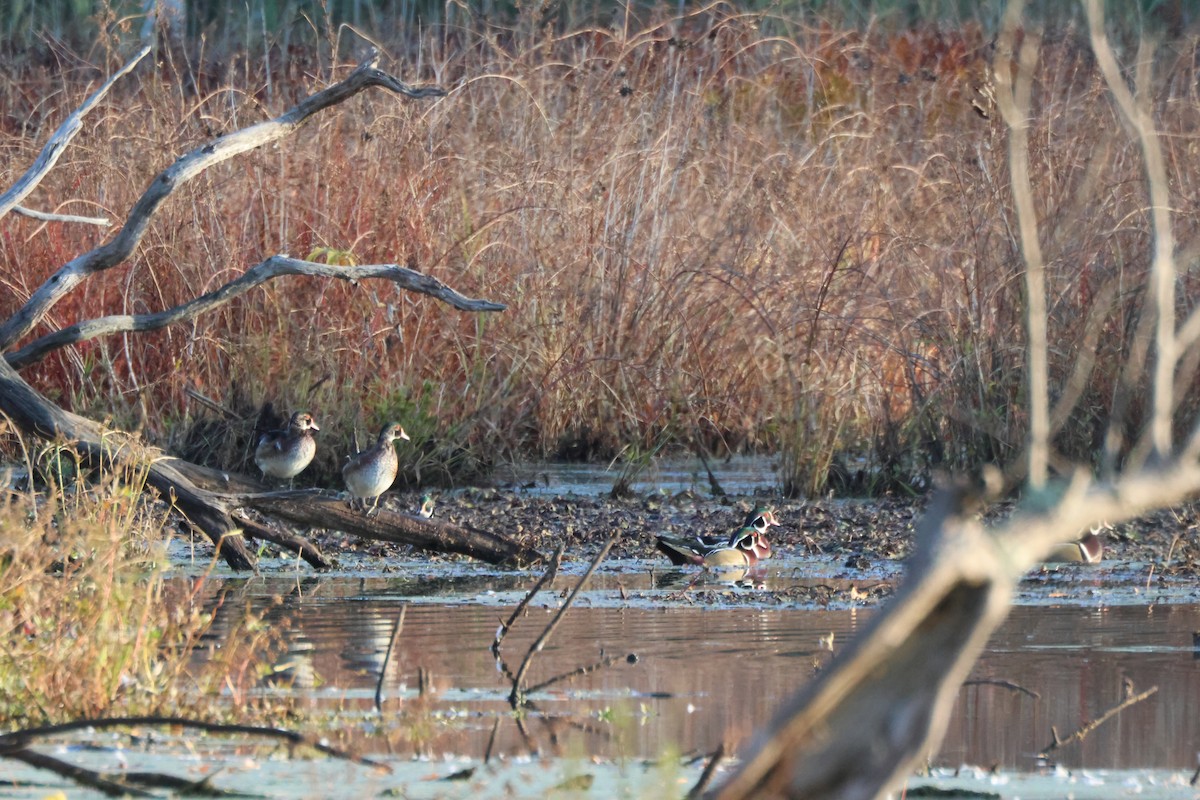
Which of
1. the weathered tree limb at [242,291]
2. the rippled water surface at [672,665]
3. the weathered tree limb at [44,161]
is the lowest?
the rippled water surface at [672,665]

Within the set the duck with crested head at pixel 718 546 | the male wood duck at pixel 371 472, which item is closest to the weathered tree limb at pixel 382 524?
the duck with crested head at pixel 718 546

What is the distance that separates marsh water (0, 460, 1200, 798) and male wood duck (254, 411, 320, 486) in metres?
1.03

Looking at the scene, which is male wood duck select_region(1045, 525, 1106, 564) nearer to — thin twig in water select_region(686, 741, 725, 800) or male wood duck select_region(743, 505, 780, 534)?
male wood duck select_region(743, 505, 780, 534)

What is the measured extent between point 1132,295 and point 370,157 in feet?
14.1

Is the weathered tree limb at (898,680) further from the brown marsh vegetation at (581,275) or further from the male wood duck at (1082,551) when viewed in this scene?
the brown marsh vegetation at (581,275)

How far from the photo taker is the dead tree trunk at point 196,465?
705 centimetres

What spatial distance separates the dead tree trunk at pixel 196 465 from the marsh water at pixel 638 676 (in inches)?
8.8

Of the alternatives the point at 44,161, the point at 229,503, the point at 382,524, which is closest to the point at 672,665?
the point at 382,524

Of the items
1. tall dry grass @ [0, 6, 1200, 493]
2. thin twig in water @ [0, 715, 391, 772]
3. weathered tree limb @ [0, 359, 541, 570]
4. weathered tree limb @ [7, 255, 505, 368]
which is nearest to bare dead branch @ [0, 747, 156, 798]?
thin twig in water @ [0, 715, 391, 772]

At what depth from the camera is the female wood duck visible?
8047 mm

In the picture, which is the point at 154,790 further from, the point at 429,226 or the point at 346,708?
the point at 429,226

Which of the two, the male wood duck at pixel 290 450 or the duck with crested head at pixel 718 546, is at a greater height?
the male wood duck at pixel 290 450

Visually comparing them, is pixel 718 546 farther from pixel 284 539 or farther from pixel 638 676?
pixel 638 676

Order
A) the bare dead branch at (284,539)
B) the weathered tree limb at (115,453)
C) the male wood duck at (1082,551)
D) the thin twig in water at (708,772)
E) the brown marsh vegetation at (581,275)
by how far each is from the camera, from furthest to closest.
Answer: the brown marsh vegetation at (581,275), the male wood duck at (1082,551), the bare dead branch at (284,539), the weathered tree limb at (115,453), the thin twig in water at (708,772)
